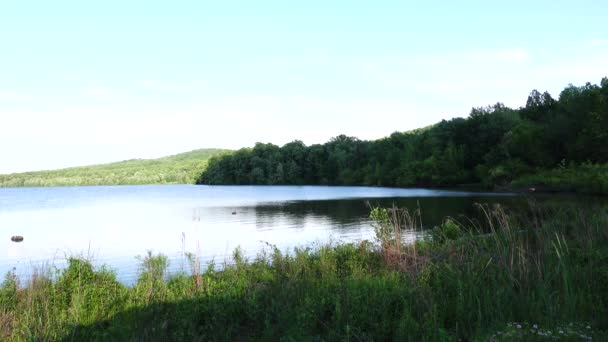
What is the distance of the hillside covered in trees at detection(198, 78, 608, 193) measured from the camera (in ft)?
226

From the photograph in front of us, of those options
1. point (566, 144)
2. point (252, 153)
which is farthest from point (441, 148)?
point (252, 153)

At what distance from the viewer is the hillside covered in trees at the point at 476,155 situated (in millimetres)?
68938

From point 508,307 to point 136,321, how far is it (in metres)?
5.51

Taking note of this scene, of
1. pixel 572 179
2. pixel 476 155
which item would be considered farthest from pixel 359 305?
pixel 476 155

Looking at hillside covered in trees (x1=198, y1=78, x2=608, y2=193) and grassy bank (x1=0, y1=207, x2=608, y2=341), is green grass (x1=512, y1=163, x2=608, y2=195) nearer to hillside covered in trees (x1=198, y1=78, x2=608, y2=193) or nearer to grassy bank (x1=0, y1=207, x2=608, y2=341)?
hillside covered in trees (x1=198, y1=78, x2=608, y2=193)


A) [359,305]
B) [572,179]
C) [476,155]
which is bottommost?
[572,179]

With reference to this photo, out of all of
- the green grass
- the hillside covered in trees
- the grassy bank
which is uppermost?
the hillside covered in trees

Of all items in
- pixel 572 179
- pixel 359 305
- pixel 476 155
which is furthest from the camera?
pixel 476 155

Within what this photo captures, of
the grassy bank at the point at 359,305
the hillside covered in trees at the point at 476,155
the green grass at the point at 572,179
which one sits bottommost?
the green grass at the point at 572,179

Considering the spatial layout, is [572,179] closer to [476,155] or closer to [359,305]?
[476,155]

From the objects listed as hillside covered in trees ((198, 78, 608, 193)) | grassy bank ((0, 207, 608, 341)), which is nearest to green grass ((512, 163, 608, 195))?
hillside covered in trees ((198, 78, 608, 193))

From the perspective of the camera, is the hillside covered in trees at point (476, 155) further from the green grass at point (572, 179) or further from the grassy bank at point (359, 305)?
the grassy bank at point (359, 305)

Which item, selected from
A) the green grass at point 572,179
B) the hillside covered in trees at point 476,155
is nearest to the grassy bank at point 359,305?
the green grass at point 572,179

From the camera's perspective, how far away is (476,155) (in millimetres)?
101938
